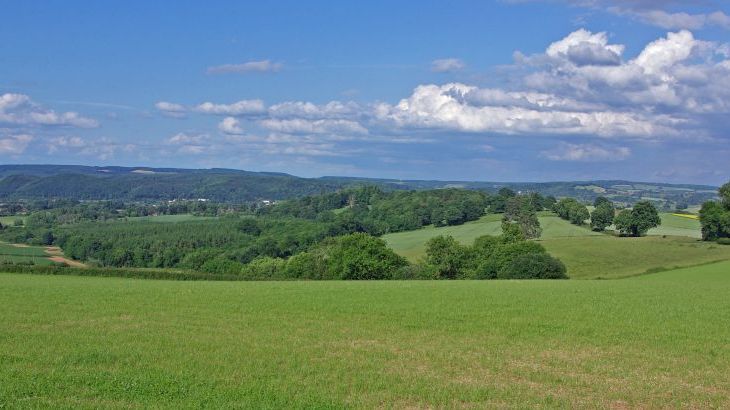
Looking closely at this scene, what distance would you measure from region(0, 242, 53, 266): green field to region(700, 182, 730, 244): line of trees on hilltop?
329 ft

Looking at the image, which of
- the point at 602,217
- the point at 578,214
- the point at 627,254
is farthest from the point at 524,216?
the point at 627,254

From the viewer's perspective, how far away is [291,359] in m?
19.2

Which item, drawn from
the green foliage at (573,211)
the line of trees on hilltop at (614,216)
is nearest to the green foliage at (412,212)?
the green foliage at (573,211)

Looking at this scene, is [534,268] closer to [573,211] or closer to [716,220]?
[716,220]

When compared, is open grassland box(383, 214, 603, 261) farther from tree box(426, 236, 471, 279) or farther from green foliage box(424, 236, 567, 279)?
green foliage box(424, 236, 567, 279)

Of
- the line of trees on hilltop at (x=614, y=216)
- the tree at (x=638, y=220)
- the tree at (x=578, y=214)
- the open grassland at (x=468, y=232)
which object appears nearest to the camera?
the open grassland at (x=468, y=232)

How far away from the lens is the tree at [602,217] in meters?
130

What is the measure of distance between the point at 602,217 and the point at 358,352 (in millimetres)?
117082

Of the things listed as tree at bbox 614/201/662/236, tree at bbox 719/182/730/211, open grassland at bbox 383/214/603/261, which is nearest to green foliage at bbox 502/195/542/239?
open grassland at bbox 383/214/603/261

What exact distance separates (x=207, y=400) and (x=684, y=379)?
11.5m

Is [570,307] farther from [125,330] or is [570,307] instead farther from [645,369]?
[125,330]

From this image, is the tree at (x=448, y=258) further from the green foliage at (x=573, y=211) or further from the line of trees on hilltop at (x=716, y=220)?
the green foliage at (x=573, y=211)

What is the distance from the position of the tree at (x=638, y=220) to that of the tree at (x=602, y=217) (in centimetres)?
638

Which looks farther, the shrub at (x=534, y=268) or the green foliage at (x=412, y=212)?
the green foliage at (x=412, y=212)
